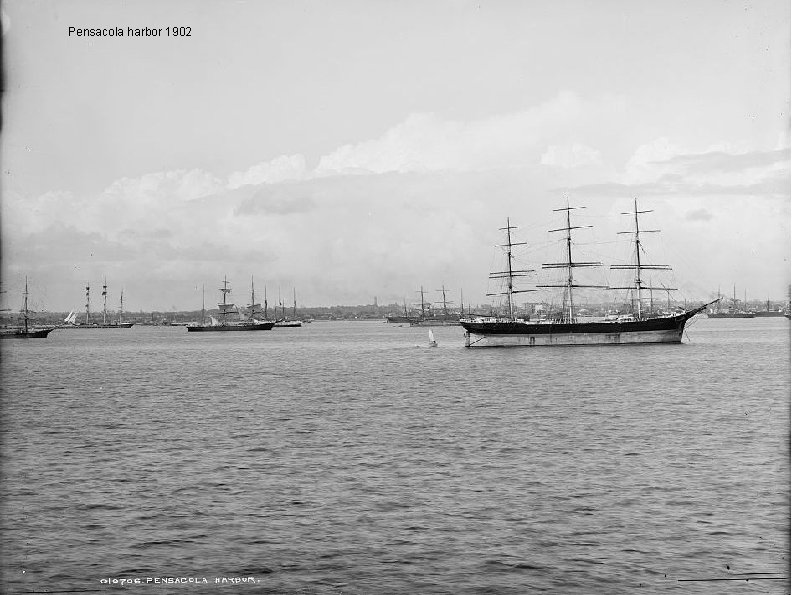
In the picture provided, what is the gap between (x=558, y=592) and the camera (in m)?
13.1

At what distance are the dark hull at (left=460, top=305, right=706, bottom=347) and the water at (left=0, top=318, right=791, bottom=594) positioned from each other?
1741 inches

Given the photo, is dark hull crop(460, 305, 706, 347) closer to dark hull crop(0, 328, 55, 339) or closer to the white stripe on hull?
the white stripe on hull

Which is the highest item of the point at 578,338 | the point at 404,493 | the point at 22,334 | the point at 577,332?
the point at 22,334

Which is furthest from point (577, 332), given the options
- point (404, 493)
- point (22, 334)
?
point (22, 334)

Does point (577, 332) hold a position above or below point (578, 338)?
above

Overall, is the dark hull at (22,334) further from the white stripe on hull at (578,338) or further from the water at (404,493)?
the water at (404,493)

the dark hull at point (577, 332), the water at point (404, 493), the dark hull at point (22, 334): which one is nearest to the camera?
the water at point (404, 493)

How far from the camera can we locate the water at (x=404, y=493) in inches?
557

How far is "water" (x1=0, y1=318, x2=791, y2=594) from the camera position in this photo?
46.4 ft

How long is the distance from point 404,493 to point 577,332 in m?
68.1

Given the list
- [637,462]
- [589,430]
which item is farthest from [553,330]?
[637,462]

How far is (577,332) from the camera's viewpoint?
84.7 metres

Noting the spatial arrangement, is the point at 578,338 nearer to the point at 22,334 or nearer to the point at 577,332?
the point at 577,332

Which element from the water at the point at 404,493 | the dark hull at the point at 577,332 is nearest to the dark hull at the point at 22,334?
the dark hull at the point at 577,332
